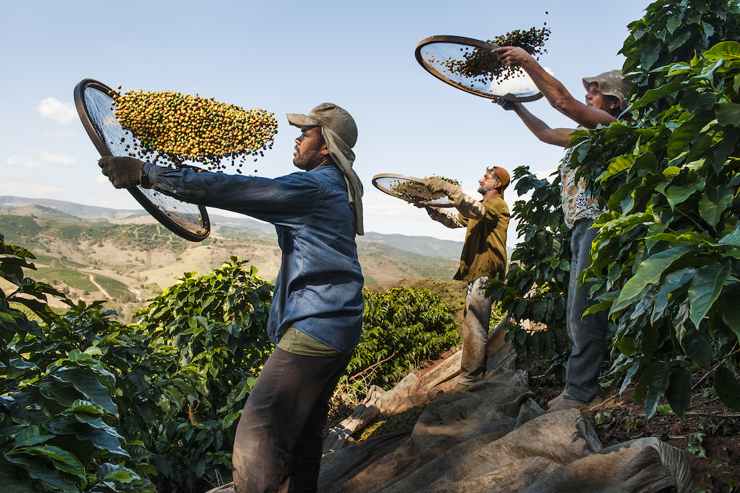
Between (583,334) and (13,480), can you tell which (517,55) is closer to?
(583,334)

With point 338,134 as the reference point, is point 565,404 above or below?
below

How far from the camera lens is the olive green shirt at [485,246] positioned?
5910 mm

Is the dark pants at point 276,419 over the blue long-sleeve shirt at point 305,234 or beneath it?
beneath

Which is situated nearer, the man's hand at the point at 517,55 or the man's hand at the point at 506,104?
the man's hand at the point at 517,55

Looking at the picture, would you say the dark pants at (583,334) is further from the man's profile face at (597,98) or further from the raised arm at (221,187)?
the raised arm at (221,187)

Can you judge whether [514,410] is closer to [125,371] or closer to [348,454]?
[348,454]

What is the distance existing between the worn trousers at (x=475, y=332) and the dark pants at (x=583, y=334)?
A: 1.90 meters

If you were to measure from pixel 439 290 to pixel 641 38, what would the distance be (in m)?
7.16

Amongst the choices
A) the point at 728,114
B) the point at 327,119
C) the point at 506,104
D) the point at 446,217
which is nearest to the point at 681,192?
the point at 728,114

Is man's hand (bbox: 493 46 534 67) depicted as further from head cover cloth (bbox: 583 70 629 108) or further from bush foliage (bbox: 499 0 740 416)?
bush foliage (bbox: 499 0 740 416)

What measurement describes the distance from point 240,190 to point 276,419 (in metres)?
0.97

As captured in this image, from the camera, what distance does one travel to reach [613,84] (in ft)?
13.0

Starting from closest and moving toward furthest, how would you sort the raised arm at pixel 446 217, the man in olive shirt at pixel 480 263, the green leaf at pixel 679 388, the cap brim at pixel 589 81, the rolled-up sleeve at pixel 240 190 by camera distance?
the green leaf at pixel 679 388, the rolled-up sleeve at pixel 240 190, the cap brim at pixel 589 81, the man in olive shirt at pixel 480 263, the raised arm at pixel 446 217

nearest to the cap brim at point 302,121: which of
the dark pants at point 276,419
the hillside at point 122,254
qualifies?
the dark pants at point 276,419
